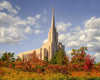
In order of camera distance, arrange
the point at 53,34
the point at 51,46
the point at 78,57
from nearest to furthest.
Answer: the point at 78,57 < the point at 51,46 < the point at 53,34

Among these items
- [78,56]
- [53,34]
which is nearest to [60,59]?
→ [78,56]

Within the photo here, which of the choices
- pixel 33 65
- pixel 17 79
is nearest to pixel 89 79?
pixel 17 79

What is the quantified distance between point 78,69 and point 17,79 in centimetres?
1184

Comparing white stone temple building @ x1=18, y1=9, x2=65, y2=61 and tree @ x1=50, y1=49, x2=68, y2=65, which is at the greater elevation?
white stone temple building @ x1=18, y1=9, x2=65, y2=61

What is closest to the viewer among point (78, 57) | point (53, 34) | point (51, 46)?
point (78, 57)

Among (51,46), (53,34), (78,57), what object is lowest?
(78,57)

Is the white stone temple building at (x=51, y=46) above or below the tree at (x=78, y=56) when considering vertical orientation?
above

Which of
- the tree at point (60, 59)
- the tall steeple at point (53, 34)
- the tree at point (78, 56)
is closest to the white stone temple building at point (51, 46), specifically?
the tall steeple at point (53, 34)

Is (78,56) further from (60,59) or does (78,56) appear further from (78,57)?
(60,59)

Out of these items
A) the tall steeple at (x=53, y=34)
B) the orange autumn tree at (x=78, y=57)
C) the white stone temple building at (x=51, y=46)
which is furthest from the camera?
the tall steeple at (x=53, y=34)

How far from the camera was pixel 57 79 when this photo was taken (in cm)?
1133

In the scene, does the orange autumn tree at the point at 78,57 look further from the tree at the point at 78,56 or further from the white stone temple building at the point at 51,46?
the white stone temple building at the point at 51,46

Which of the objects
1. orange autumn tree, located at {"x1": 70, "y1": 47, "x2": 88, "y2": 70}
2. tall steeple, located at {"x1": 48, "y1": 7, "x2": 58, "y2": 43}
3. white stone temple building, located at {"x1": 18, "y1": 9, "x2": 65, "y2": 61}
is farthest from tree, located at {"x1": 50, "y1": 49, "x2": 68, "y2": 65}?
tall steeple, located at {"x1": 48, "y1": 7, "x2": 58, "y2": 43}

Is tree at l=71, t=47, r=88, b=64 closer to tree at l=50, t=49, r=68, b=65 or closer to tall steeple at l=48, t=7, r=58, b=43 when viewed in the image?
tree at l=50, t=49, r=68, b=65
